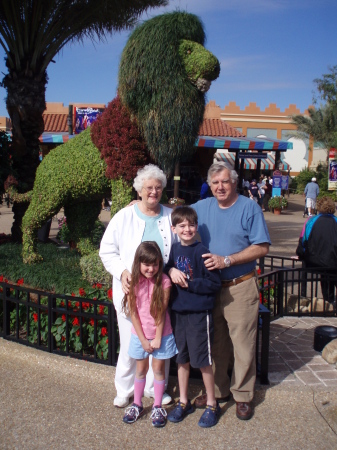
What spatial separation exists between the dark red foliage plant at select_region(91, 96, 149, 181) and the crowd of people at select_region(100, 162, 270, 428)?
98 centimetres

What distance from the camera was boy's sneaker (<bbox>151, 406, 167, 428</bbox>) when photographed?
9.52 ft

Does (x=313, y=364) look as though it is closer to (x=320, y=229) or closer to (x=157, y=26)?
(x=320, y=229)

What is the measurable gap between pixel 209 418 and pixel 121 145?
2.43 meters

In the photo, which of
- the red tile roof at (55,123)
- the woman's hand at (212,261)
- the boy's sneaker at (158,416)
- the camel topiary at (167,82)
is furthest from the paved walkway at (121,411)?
the red tile roof at (55,123)

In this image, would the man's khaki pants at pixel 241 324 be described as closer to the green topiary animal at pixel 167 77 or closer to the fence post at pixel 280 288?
the green topiary animal at pixel 167 77

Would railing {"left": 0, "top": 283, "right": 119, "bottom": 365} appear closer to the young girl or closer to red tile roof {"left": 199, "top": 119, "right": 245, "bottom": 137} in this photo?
the young girl

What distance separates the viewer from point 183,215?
279 centimetres

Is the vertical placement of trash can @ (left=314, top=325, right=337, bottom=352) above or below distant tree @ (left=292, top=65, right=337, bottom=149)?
below

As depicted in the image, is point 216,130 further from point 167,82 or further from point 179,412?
point 179,412

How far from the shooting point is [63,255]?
18.6 feet

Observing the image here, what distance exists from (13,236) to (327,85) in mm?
31778

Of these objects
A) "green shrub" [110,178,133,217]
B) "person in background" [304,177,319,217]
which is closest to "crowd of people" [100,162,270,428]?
"green shrub" [110,178,133,217]

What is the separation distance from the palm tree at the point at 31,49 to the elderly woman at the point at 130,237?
12.3 ft

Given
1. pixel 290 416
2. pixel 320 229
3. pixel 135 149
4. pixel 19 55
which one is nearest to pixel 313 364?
pixel 290 416
